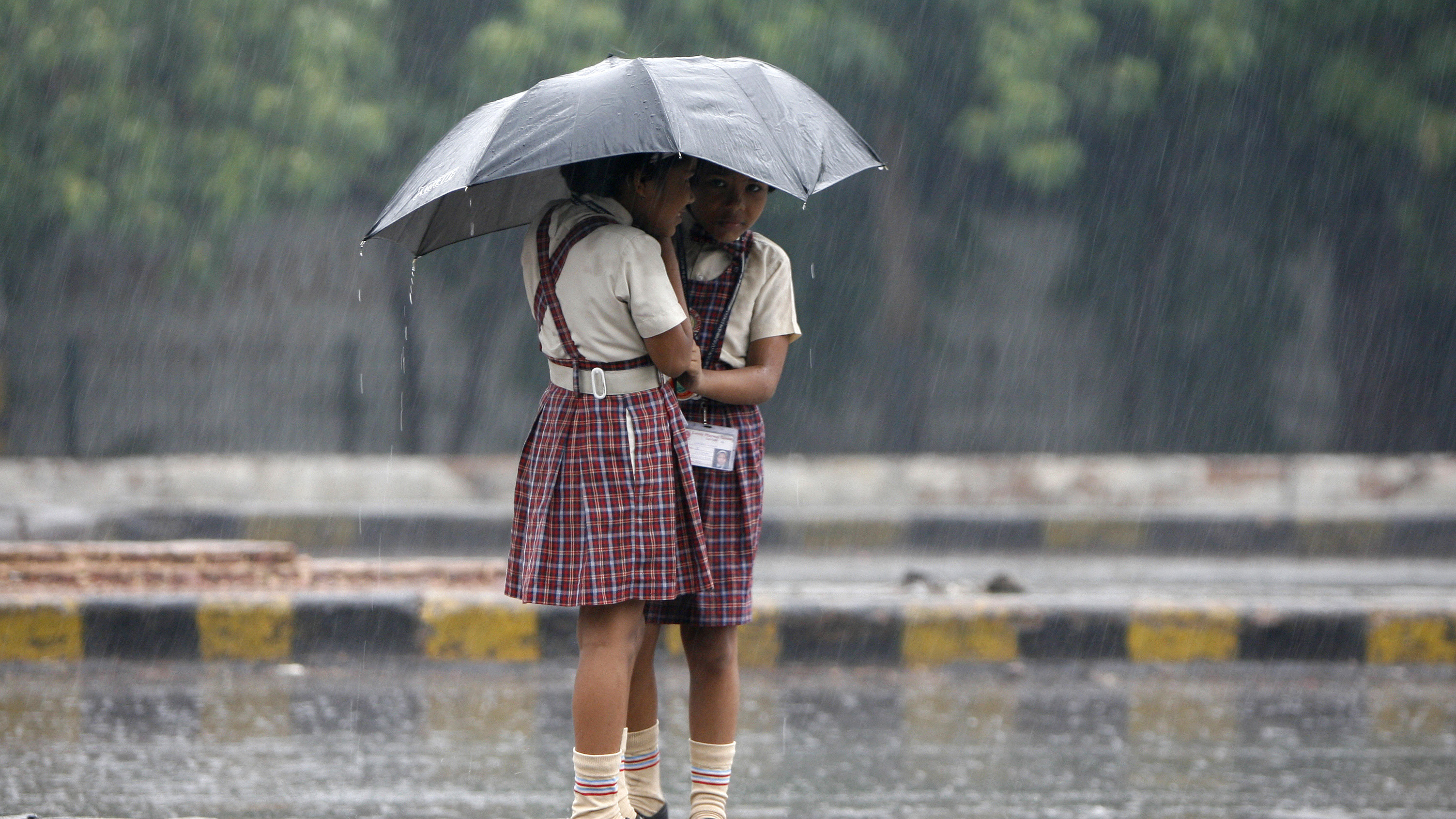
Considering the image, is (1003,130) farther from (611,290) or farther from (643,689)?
(611,290)

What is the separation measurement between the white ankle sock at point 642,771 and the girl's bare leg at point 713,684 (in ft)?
0.42

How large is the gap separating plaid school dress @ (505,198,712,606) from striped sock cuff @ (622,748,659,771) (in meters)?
0.47

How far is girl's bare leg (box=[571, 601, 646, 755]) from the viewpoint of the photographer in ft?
8.67

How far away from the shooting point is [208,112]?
30.9 ft

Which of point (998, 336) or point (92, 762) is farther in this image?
point (998, 336)

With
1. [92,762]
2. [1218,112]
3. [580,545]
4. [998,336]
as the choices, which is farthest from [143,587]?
[1218,112]

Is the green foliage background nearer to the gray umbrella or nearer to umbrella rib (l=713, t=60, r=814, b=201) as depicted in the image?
the gray umbrella

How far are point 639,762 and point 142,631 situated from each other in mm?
3045

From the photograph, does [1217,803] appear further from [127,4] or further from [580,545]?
[127,4]

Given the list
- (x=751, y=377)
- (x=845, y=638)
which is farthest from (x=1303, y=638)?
(x=751, y=377)

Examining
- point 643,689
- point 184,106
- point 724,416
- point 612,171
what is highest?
point 184,106

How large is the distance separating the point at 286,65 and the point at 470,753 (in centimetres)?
648

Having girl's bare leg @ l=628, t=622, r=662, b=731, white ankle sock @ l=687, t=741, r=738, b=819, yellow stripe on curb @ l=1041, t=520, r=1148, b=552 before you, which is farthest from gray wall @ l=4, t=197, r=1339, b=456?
white ankle sock @ l=687, t=741, r=738, b=819

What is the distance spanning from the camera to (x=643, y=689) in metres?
2.95
